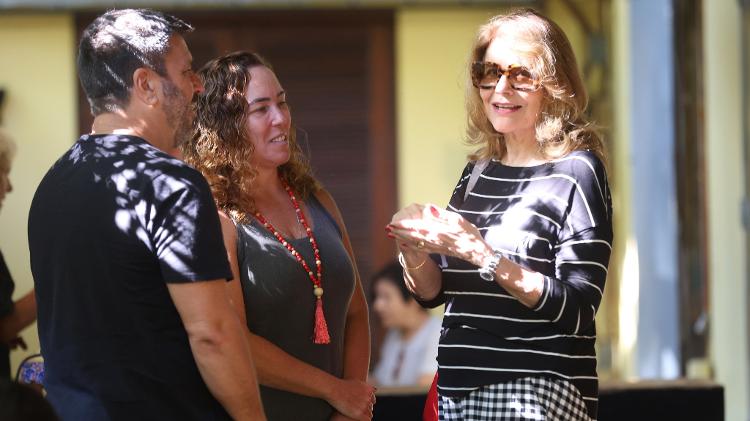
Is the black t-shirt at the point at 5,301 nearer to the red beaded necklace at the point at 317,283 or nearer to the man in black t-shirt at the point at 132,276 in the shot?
the red beaded necklace at the point at 317,283

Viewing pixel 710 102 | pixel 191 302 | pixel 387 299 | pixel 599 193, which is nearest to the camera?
pixel 191 302

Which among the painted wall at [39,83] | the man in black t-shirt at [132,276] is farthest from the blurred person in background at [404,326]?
the man in black t-shirt at [132,276]

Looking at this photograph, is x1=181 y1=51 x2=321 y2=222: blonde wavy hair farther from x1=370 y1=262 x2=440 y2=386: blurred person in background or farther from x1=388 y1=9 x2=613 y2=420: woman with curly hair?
x1=370 y1=262 x2=440 y2=386: blurred person in background

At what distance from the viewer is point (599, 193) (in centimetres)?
332

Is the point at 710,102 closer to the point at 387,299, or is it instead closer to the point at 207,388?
the point at 387,299

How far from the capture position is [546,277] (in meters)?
3.19

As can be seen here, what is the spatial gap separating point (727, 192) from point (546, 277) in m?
4.06

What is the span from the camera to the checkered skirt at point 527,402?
10.7ft

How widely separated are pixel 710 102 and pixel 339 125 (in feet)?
8.19

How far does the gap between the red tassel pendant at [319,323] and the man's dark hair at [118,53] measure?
0.84 meters

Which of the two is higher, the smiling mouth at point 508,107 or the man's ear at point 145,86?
the man's ear at point 145,86

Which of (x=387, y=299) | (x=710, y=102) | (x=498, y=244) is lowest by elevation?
(x=387, y=299)

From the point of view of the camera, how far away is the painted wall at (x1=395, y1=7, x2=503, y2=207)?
8.53m

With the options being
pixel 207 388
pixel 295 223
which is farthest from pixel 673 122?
pixel 207 388
